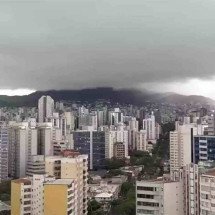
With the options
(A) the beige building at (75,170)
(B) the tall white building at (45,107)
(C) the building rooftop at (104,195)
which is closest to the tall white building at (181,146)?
(C) the building rooftop at (104,195)

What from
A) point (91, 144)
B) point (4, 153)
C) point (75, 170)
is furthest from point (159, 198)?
point (91, 144)

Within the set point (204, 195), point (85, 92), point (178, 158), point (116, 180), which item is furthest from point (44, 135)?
point (85, 92)

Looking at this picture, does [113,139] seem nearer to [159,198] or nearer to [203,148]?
[203,148]

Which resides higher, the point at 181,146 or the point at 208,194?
the point at 181,146

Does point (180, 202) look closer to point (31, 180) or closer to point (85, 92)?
point (31, 180)

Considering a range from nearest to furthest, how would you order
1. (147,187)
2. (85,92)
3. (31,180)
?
(147,187)
(31,180)
(85,92)

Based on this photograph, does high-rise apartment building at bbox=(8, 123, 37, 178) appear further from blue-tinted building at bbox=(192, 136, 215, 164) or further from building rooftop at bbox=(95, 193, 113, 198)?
blue-tinted building at bbox=(192, 136, 215, 164)
